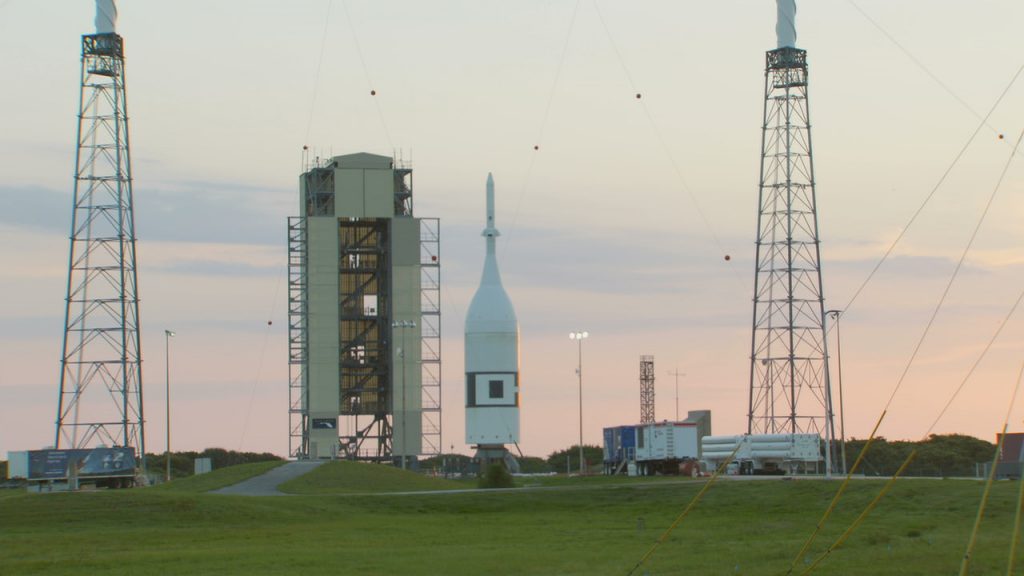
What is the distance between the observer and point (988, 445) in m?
120

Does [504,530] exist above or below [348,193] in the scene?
below

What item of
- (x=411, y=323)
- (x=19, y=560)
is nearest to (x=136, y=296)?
(x=411, y=323)

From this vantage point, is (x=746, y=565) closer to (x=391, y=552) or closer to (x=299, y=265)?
(x=391, y=552)

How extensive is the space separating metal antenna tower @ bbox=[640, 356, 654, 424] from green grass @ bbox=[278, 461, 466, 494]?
48187mm

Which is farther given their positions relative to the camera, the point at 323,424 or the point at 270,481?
the point at 323,424

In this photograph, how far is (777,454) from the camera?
79562 mm

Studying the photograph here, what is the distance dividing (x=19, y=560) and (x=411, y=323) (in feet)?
198

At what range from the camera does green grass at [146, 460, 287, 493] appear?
246 feet

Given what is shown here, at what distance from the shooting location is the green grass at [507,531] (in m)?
36.2

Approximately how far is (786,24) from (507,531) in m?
46.1

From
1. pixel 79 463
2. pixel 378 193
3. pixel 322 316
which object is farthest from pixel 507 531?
pixel 378 193

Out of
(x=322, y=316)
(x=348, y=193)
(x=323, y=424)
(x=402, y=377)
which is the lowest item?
(x=323, y=424)

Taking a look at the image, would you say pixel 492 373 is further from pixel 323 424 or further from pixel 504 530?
pixel 504 530

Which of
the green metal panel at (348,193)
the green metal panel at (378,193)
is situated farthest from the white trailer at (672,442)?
the green metal panel at (348,193)
